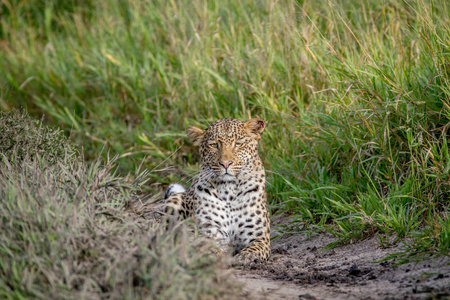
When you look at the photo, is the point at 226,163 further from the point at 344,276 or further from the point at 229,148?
A: the point at 344,276

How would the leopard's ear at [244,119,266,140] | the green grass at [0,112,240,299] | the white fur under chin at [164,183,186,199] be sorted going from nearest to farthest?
the green grass at [0,112,240,299]
the leopard's ear at [244,119,266,140]
the white fur under chin at [164,183,186,199]

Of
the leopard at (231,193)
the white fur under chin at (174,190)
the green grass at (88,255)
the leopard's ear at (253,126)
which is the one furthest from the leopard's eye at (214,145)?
the green grass at (88,255)

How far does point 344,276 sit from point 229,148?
1.66 m

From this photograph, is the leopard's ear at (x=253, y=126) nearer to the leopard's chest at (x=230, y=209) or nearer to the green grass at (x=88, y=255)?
the leopard's chest at (x=230, y=209)

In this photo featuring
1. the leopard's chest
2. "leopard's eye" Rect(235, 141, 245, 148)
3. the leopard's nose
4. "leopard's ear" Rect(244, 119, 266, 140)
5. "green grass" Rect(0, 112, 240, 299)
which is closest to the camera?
"green grass" Rect(0, 112, 240, 299)

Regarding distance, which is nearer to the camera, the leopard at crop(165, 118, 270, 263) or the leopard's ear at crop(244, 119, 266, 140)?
the leopard at crop(165, 118, 270, 263)

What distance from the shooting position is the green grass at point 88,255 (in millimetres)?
3385

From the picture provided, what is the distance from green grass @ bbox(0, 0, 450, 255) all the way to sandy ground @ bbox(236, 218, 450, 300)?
0.70 ft

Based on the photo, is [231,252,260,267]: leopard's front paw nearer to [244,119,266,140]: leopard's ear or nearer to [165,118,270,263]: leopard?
[165,118,270,263]: leopard

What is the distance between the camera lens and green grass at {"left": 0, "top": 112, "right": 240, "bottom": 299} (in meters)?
3.38

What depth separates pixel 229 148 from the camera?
557cm

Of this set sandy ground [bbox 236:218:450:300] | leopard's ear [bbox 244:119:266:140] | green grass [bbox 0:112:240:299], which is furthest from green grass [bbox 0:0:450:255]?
green grass [bbox 0:112:240:299]

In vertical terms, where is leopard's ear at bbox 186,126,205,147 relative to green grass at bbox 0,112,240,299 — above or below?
below

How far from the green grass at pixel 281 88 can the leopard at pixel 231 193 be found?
0.45 meters
